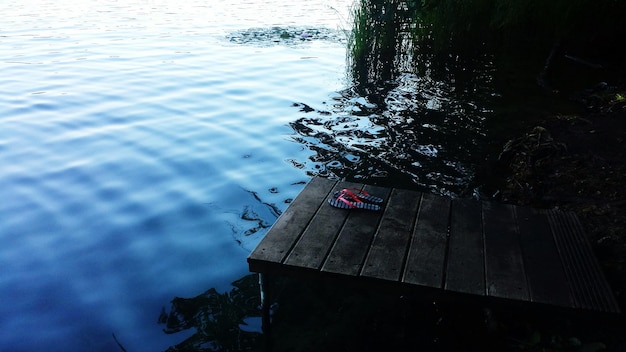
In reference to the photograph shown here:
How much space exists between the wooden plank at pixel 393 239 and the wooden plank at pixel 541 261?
0.67m

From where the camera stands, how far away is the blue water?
3381 mm

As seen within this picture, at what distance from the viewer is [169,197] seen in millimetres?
4734

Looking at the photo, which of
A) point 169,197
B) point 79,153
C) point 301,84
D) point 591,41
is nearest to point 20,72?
point 79,153

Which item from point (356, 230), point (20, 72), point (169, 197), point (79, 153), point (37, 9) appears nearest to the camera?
point (356, 230)

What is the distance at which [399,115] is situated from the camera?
6730 millimetres

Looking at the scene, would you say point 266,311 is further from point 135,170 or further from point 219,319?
point 135,170

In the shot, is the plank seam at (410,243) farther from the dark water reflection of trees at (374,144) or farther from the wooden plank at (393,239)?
the dark water reflection of trees at (374,144)

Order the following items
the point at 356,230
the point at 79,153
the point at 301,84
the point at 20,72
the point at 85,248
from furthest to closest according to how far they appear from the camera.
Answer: the point at 20,72 < the point at 301,84 < the point at 79,153 < the point at 85,248 < the point at 356,230

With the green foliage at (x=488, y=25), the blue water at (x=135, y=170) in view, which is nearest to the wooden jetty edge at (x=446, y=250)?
the blue water at (x=135, y=170)

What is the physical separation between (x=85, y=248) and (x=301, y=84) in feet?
16.7

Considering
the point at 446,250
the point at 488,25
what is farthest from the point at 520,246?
the point at 488,25

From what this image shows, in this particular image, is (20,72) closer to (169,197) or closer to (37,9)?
(169,197)

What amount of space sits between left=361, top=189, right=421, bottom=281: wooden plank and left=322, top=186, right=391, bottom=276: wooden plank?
0.13 ft

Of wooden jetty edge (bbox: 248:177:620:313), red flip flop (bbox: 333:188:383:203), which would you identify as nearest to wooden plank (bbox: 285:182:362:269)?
wooden jetty edge (bbox: 248:177:620:313)
